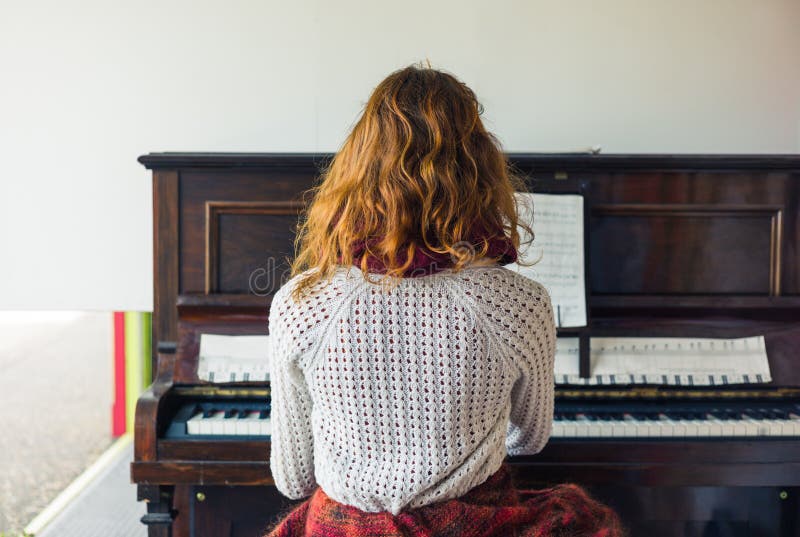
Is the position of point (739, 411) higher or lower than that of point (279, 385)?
lower

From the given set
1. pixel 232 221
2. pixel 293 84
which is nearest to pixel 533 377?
pixel 232 221

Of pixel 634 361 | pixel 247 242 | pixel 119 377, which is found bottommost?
pixel 119 377

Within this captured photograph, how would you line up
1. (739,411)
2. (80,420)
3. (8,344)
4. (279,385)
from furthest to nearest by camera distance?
1. (8,344)
2. (80,420)
3. (739,411)
4. (279,385)

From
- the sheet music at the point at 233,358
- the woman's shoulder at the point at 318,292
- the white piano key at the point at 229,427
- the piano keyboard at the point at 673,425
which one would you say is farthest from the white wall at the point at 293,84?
the woman's shoulder at the point at 318,292

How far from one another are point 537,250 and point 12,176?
197cm

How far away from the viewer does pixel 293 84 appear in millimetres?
2541

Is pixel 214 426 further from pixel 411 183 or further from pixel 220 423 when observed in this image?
pixel 411 183

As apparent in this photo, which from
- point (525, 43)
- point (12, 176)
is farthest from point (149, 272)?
point (525, 43)

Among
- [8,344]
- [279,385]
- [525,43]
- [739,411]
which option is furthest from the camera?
[8,344]

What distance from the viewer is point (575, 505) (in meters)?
1.31

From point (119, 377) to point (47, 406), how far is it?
120cm

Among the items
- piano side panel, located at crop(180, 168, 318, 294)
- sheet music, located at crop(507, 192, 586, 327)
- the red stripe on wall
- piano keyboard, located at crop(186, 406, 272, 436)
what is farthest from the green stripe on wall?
sheet music, located at crop(507, 192, 586, 327)

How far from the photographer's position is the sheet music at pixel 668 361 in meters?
1.91

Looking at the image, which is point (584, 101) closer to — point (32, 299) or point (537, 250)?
point (537, 250)
